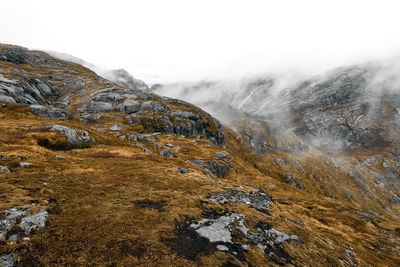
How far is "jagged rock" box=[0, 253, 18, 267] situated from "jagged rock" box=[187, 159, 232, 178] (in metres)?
62.9

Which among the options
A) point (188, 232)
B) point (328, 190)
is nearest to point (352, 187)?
point (328, 190)

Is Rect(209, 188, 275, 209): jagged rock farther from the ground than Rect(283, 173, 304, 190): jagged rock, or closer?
farther from the ground

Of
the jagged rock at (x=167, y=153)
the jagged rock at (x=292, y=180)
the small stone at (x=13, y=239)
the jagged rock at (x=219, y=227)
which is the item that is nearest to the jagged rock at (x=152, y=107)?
the jagged rock at (x=167, y=153)

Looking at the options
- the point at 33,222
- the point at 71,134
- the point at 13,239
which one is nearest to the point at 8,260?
the point at 13,239

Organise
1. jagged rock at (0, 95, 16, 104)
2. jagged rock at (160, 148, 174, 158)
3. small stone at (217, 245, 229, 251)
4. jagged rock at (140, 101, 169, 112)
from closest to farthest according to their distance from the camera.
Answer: small stone at (217, 245, 229, 251), jagged rock at (0, 95, 16, 104), jagged rock at (160, 148, 174, 158), jagged rock at (140, 101, 169, 112)

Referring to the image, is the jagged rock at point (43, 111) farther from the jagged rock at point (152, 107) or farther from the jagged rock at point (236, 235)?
the jagged rock at point (236, 235)

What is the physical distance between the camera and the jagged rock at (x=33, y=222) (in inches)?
568

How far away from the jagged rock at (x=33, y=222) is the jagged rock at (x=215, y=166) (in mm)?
59260

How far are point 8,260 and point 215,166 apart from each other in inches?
2851

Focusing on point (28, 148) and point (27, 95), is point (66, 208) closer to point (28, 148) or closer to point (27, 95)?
point (28, 148)

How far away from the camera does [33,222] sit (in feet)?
49.6

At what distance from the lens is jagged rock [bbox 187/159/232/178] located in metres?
75.4

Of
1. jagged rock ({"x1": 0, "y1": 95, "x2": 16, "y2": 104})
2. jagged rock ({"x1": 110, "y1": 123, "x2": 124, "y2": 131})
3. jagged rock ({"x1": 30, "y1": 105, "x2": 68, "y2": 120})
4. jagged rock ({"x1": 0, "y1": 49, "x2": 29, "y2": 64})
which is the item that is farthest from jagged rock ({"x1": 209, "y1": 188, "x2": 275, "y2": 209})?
jagged rock ({"x1": 0, "y1": 49, "x2": 29, "y2": 64})

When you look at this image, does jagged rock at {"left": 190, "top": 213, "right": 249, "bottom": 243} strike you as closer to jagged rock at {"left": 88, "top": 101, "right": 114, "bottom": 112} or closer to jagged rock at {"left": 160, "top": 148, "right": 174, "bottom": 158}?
jagged rock at {"left": 160, "top": 148, "right": 174, "bottom": 158}
